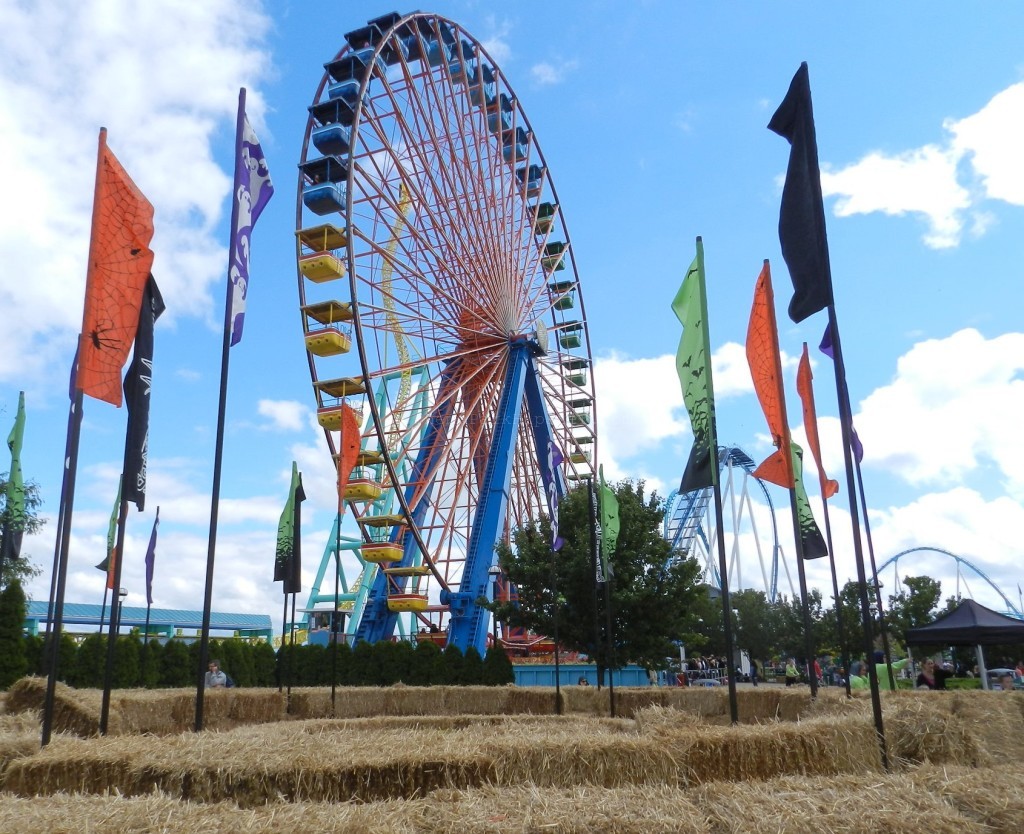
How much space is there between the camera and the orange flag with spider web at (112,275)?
788 cm

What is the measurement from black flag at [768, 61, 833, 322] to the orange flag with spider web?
19.8 ft

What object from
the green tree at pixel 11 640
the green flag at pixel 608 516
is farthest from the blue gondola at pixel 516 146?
the green tree at pixel 11 640

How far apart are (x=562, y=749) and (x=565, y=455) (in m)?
29.6

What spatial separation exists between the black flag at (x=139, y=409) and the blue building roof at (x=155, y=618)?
4096cm

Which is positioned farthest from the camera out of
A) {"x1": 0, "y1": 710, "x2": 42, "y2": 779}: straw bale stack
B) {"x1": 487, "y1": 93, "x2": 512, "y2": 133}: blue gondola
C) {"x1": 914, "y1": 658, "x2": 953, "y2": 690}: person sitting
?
{"x1": 487, "y1": 93, "x2": 512, "y2": 133}: blue gondola

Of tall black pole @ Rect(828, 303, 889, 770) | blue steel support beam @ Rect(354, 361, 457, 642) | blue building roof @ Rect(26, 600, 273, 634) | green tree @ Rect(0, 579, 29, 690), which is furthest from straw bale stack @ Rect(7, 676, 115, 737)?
blue building roof @ Rect(26, 600, 273, 634)

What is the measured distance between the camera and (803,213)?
302 inches

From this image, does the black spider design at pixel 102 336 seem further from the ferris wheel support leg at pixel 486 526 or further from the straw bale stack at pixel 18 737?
the ferris wheel support leg at pixel 486 526

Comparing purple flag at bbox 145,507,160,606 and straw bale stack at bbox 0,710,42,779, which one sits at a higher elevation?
purple flag at bbox 145,507,160,606

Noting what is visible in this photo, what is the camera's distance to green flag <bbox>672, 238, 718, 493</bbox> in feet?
33.9

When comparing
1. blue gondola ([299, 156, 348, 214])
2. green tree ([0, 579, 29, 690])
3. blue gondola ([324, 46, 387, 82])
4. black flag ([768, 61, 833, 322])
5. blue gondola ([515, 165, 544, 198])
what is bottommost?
green tree ([0, 579, 29, 690])

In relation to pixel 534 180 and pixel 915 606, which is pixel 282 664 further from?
pixel 915 606

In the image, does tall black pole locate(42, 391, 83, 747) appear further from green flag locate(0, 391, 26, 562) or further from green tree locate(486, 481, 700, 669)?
green tree locate(486, 481, 700, 669)

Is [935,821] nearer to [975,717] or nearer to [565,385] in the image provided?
[975,717]
